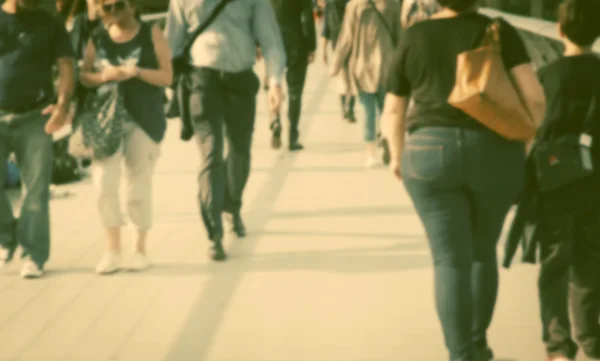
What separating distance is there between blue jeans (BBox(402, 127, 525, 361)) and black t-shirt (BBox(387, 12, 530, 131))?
0.19 ft

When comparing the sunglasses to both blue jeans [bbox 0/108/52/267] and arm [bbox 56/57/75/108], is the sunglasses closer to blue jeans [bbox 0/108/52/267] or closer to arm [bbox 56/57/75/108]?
arm [bbox 56/57/75/108]

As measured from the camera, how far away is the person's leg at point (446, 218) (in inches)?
167

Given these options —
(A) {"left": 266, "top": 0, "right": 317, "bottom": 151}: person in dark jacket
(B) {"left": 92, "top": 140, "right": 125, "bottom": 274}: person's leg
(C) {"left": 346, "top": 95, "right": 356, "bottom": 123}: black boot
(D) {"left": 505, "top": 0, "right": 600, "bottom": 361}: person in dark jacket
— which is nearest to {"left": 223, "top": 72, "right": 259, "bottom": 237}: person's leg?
(B) {"left": 92, "top": 140, "right": 125, "bottom": 274}: person's leg

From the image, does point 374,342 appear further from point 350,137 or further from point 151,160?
→ point 350,137

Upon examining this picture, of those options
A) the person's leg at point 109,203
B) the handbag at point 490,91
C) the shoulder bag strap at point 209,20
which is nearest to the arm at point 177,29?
the shoulder bag strap at point 209,20

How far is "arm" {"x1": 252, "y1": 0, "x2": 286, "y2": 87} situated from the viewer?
23.7 ft

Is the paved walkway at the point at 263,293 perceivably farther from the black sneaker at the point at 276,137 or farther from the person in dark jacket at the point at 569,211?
the black sneaker at the point at 276,137

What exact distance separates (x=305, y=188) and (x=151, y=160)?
2.87 metres

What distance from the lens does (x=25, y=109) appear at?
6.81m

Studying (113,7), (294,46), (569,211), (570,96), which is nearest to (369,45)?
(294,46)

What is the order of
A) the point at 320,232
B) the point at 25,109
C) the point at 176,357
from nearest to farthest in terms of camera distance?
the point at 176,357, the point at 25,109, the point at 320,232

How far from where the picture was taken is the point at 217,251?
285 inches

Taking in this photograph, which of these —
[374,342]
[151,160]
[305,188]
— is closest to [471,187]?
[374,342]

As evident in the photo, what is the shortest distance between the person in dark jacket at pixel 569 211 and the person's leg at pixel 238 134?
274cm
